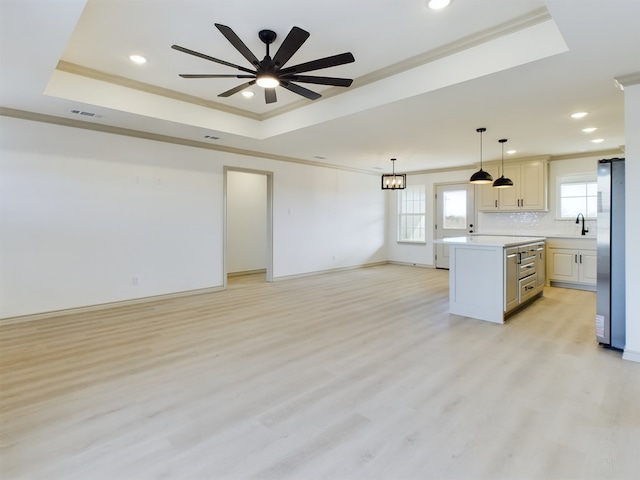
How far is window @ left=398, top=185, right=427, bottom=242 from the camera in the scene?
8883 millimetres

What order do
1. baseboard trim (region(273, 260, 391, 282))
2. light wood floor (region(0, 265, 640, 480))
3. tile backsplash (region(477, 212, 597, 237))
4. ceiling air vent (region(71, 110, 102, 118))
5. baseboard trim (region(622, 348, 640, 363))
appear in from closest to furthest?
light wood floor (region(0, 265, 640, 480)), baseboard trim (region(622, 348, 640, 363)), ceiling air vent (region(71, 110, 102, 118)), tile backsplash (region(477, 212, 597, 237)), baseboard trim (region(273, 260, 391, 282))

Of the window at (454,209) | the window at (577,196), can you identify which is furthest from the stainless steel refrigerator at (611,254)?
the window at (454,209)

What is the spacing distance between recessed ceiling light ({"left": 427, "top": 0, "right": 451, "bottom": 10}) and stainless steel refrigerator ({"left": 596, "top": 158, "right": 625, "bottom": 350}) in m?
2.21

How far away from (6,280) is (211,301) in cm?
240

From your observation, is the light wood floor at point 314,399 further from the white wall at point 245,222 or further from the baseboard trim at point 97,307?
the white wall at point 245,222

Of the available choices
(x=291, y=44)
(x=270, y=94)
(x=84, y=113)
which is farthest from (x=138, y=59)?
(x=291, y=44)

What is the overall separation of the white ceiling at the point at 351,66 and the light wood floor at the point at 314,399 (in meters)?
2.54

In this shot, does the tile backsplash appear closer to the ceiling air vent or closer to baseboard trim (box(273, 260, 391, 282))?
baseboard trim (box(273, 260, 391, 282))

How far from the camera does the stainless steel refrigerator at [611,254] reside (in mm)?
3176

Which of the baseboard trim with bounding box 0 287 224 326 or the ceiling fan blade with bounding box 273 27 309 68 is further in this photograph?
the baseboard trim with bounding box 0 287 224 326

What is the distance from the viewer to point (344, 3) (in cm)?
254

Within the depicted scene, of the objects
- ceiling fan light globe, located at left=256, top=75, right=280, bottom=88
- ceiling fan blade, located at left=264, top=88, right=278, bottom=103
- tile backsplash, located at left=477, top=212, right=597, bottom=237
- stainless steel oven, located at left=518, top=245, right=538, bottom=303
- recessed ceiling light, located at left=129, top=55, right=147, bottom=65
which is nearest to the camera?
ceiling fan light globe, located at left=256, top=75, right=280, bottom=88

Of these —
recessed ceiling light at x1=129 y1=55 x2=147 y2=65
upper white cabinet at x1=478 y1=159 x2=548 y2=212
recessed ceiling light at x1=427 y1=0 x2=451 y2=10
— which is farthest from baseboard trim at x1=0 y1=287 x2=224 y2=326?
upper white cabinet at x1=478 y1=159 x2=548 y2=212

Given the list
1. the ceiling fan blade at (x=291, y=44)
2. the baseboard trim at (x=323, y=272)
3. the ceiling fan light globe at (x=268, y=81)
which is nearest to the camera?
the ceiling fan blade at (x=291, y=44)
